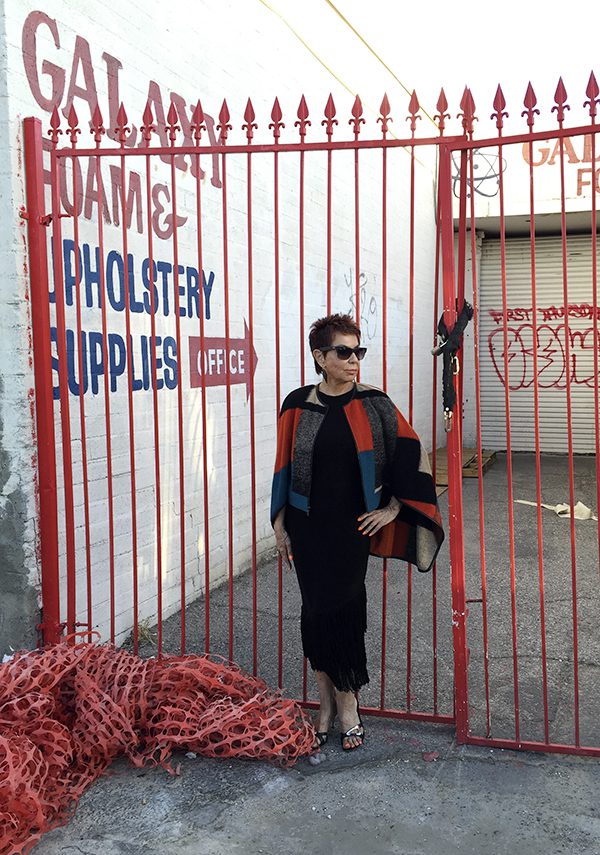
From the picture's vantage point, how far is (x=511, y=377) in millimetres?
13023

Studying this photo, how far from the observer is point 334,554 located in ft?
11.1

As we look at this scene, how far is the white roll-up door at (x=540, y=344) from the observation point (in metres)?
12.6

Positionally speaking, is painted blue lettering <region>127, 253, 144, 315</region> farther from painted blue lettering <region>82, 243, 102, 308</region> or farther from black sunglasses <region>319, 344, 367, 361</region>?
black sunglasses <region>319, 344, 367, 361</region>

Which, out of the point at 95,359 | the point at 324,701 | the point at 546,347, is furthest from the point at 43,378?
the point at 546,347

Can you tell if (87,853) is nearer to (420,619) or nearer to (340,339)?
(340,339)

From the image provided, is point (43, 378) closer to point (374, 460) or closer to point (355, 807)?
point (374, 460)

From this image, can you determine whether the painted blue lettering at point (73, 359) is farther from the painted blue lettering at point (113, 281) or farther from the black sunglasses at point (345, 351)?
the black sunglasses at point (345, 351)

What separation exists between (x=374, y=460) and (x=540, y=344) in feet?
33.2

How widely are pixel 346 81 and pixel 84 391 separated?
562cm

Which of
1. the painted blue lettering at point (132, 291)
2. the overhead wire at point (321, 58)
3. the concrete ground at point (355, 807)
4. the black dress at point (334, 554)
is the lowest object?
the concrete ground at point (355, 807)

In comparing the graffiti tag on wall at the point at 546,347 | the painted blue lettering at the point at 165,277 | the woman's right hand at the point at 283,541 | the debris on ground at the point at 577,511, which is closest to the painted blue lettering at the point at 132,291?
the painted blue lettering at the point at 165,277

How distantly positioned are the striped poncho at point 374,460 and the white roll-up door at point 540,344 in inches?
373

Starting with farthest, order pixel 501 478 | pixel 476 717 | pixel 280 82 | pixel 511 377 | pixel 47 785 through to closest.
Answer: pixel 511 377 → pixel 501 478 → pixel 280 82 → pixel 476 717 → pixel 47 785

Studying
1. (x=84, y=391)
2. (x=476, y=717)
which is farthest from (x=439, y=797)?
(x=84, y=391)
